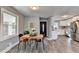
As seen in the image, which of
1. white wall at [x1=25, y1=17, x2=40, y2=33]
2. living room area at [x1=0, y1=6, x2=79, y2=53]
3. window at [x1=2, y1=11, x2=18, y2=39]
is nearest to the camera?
window at [x1=2, y1=11, x2=18, y2=39]

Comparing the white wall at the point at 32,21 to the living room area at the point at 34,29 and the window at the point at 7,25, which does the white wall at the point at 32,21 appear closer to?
the living room area at the point at 34,29

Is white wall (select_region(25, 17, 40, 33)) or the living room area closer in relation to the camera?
the living room area

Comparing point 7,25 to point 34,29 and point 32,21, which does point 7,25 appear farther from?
point 32,21

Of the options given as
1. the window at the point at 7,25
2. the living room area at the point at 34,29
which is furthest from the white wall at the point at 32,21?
the window at the point at 7,25

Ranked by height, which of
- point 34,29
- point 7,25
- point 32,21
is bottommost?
point 34,29

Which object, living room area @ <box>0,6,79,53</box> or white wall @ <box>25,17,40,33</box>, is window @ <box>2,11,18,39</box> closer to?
living room area @ <box>0,6,79,53</box>

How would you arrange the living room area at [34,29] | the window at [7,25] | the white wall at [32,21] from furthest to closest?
the white wall at [32,21], the living room area at [34,29], the window at [7,25]

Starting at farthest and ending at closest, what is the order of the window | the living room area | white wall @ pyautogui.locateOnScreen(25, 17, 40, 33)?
white wall @ pyautogui.locateOnScreen(25, 17, 40, 33) → the living room area → the window

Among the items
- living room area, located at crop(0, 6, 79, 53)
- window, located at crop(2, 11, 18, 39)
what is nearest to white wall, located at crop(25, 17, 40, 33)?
living room area, located at crop(0, 6, 79, 53)

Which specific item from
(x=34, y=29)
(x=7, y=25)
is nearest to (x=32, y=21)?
(x=34, y=29)
